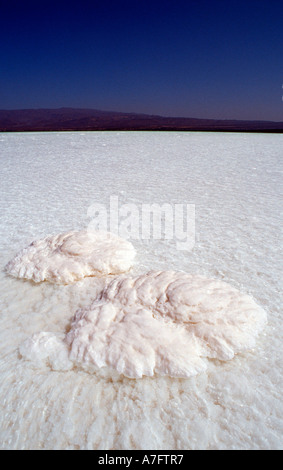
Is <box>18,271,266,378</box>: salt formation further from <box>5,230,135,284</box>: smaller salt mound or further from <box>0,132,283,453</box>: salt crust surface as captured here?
<box>5,230,135,284</box>: smaller salt mound

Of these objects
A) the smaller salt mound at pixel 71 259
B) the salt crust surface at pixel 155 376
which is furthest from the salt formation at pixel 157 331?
the smaller salt mound at pixel 71 259

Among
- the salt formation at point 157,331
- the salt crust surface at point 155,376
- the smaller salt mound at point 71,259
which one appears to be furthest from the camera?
the smaller salt mound at point 71,259

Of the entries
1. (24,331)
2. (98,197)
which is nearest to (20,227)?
(98,197)

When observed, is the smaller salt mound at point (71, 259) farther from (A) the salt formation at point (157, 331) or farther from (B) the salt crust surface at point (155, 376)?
(A) the salt formation at point (157, 331)

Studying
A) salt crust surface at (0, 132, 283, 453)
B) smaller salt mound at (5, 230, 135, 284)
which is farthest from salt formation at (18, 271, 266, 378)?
smaller salt mound at (5, 230, 135, 284)

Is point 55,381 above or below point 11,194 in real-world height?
below

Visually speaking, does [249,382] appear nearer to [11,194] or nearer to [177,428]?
[177,428]
